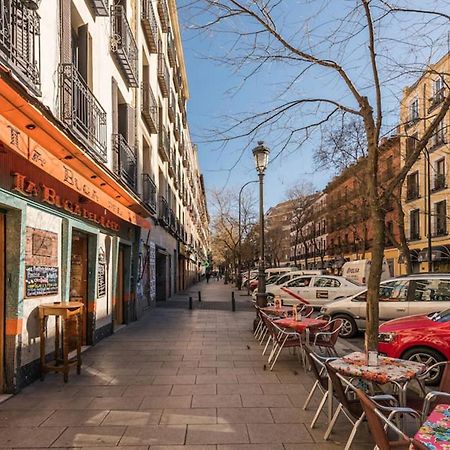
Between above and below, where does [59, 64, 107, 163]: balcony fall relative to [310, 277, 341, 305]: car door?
above

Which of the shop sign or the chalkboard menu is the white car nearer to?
the shop sign

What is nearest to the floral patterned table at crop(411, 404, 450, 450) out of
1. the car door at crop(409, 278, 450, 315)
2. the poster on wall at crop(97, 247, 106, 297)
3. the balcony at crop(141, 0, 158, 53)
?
the car door at crop(409, 278, 450, 315)

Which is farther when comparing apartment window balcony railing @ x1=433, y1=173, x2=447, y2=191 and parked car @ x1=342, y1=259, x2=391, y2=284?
apartment window balcony railing @ x1=433, y1=173, x2=447, y2=191

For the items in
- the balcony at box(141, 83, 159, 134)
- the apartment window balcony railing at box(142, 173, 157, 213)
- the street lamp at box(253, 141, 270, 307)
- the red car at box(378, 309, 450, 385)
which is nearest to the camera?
the red car at box(378, 309, 450, 385)

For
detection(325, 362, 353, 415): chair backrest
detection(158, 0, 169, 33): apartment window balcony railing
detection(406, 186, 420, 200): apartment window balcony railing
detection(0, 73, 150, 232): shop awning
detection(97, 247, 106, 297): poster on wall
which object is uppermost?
detection(158, 0, 169, 33): apartment window balcony railing

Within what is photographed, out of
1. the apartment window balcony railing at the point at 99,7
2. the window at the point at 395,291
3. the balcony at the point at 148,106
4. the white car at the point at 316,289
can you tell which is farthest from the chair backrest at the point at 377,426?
the white car at the point at 316,289

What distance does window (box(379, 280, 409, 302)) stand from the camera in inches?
433

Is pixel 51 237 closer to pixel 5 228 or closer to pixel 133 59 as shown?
pixel 5 228

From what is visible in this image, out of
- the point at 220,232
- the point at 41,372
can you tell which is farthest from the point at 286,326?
the point at 220,232

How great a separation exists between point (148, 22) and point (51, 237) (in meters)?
11.2

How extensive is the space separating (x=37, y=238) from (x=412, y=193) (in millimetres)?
35480

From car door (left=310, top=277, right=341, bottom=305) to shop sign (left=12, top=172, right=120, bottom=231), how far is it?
1031 centimetres

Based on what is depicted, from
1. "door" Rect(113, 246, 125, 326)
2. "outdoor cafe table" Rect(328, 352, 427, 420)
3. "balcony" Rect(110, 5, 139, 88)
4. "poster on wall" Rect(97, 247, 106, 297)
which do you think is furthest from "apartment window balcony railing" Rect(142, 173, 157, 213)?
"outdoor cafe table" Rect(328, 352, 427, 420)

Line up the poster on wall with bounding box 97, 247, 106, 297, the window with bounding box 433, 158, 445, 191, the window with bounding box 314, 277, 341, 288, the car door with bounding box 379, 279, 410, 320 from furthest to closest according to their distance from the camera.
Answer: the window with bounding box 433, 158, 445, 191
the window with bounding box 314, 277, 341, 288
the car door with bounding box 379, 279, 410, 320
the poster on wall with bounding box 97, 247, 106, 297
